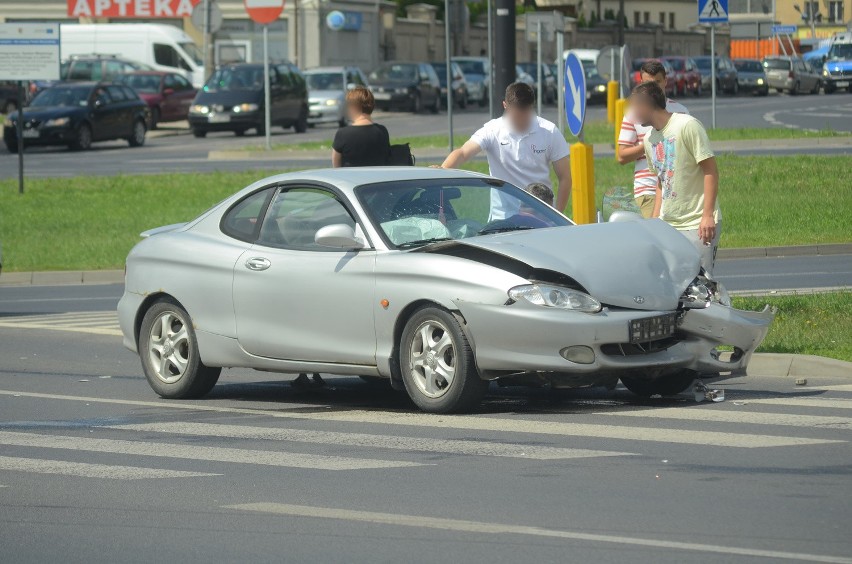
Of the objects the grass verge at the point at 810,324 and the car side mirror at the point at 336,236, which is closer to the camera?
the car side mirror at the point at 336,236

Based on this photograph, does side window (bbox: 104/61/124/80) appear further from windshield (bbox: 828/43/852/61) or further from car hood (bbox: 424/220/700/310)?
car hood (bbox: 424/220/700/310)

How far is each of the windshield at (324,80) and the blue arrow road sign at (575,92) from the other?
3677cm

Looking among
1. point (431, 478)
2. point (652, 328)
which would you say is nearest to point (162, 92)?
point (652, 328)

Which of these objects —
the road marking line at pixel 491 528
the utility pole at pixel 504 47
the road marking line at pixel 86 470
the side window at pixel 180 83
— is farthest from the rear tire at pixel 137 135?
the road marking line at pixel 491 528

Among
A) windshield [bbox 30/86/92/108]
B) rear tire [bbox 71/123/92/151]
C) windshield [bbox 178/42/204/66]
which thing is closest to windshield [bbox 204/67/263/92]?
windshield [bbox 30/86/92/108]

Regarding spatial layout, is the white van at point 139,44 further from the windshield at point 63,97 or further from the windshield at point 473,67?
the windshield at point 63,97

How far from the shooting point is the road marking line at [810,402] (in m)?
9.59

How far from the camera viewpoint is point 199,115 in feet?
157

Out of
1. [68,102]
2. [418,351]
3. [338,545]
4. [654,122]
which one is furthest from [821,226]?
[68,102]

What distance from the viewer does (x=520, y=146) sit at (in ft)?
41.1

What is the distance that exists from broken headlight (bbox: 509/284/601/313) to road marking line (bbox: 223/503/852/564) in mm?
2527

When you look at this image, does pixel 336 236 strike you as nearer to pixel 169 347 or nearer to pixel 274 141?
pixel 169 347

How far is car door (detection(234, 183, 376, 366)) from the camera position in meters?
10.1

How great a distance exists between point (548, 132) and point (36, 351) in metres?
4.54
